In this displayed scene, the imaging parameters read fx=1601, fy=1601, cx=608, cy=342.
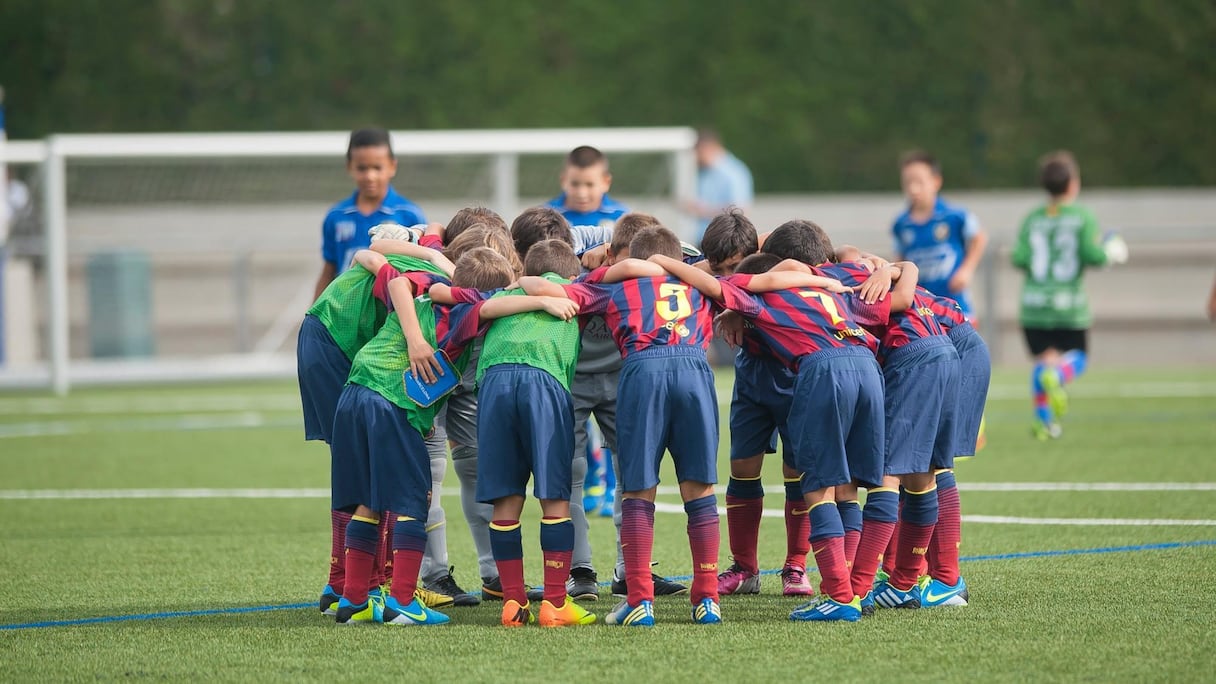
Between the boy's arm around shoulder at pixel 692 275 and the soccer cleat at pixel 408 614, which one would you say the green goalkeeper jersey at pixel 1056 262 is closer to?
the boy's arm around shoulder at pixel 692 275

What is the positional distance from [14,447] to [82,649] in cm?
767

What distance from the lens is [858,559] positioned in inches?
221

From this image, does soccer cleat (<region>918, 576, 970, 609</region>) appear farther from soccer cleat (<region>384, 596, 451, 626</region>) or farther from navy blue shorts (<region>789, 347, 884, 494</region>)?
soccer cleat (<region>384, 596, 451, 626</region>)

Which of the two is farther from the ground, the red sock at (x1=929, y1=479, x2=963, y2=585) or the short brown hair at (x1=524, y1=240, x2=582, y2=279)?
the short brown hair at (x1=524, y1=240, x2=582, y2=279)

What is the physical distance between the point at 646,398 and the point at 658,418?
8cm

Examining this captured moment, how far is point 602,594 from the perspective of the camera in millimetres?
6195

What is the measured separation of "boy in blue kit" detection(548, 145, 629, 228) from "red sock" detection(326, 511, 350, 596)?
2277 millimetres

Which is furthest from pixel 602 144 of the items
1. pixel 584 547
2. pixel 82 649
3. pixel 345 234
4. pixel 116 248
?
pixel 82 649

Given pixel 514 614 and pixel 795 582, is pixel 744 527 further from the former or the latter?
pixel 514 614

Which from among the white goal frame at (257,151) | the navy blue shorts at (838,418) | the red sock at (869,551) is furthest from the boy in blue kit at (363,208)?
the white goal frame at (257,151)

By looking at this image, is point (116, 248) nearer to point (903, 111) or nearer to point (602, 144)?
point (602, 144)

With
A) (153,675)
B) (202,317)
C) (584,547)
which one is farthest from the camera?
(202,317)

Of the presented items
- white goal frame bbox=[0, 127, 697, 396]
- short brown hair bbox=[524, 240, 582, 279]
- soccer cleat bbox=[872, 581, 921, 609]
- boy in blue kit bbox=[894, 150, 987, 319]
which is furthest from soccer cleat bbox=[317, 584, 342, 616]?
white goal frame bbox=[0, 127, 697, 396]

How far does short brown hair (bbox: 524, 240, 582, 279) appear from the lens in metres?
5.71
